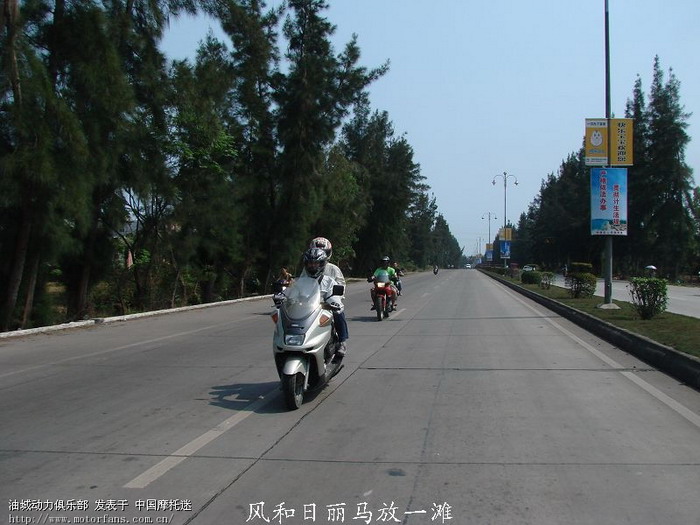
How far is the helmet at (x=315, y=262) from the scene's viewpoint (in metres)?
7.74

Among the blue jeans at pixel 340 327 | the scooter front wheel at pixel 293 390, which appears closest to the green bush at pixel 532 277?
the blue jeans at pixel 340 327

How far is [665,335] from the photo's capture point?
1178 cm

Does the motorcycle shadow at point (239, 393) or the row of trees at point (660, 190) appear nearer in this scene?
the motorcycle shadow at point (239, 393)

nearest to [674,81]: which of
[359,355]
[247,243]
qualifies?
[247,243]

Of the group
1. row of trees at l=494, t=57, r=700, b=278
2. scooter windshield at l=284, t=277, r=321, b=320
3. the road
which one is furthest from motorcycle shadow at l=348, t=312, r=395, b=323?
row of trees at l=494, t=57, r=700, b=278

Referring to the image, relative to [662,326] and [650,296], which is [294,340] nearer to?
[662,326]

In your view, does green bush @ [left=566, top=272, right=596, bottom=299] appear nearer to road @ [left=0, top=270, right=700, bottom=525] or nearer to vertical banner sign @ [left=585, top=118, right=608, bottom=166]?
vertical banner sign @ [left=585, top=118, right=608, bottom=166]

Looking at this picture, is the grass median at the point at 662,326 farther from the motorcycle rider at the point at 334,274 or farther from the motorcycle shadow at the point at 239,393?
the motorcycle shadow at the point at 239,393

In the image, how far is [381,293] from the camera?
58.3 feet

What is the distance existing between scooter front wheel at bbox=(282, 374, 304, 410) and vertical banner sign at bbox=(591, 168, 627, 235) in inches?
583

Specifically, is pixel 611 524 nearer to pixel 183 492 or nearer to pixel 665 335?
pixel 183 492

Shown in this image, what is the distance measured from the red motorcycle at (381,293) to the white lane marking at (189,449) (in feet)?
34.5

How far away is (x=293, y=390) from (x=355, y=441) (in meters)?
1.23

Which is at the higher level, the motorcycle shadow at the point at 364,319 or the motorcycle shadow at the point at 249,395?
→ the motorcycle shadow at the point at 249,395
